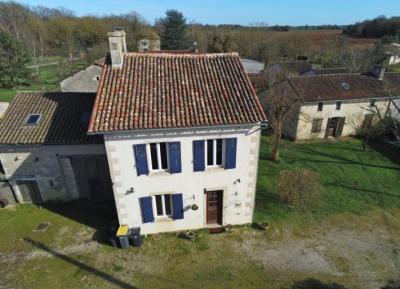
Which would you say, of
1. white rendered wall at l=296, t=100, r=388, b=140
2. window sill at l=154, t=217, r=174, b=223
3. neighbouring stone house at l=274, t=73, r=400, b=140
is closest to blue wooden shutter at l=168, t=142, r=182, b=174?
window sill at l=154, t=217, r=174, b=223

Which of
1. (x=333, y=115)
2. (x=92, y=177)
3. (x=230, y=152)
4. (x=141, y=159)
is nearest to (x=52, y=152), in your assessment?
(x=92, y=177)

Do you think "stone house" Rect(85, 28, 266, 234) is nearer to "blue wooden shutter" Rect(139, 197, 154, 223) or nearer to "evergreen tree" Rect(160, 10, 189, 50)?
"blue wooden shutter" Rect(139, 197, 154, 223)

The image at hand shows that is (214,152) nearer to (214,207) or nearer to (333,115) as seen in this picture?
(214,207)

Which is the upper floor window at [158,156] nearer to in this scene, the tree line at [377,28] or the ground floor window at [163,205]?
the ground floor window at [163,205]

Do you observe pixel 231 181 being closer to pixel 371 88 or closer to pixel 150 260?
pixel 150 260

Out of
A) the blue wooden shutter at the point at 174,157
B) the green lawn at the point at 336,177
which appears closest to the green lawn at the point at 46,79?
the green lawn at the point at 336,177

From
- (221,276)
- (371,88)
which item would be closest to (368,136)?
(371,88)
